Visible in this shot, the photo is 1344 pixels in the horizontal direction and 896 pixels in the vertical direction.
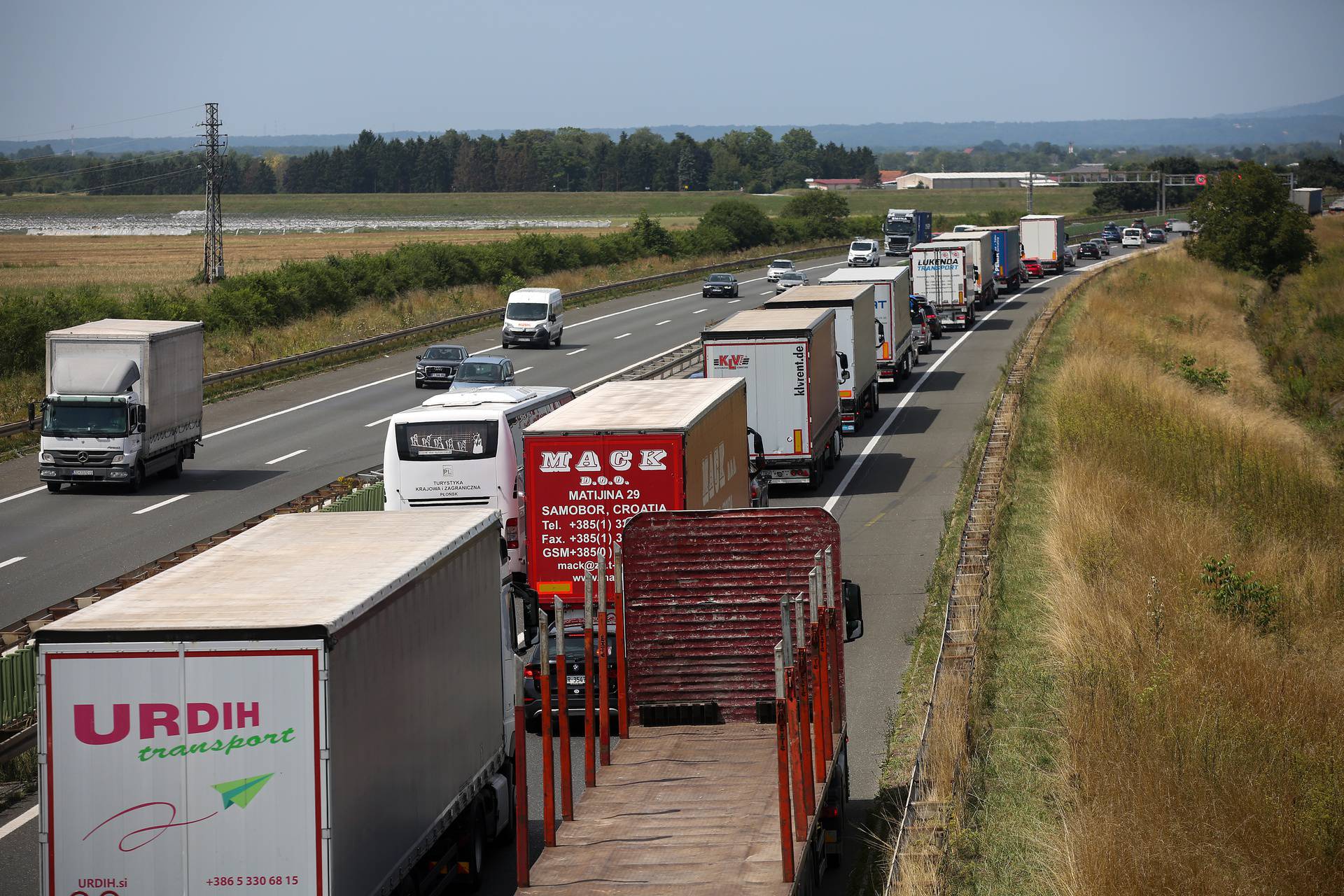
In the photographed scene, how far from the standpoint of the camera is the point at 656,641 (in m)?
11.9

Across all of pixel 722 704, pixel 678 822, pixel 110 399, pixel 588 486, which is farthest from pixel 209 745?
pixel 110 399

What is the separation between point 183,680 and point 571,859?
2714 mm

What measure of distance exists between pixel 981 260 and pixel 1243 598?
176 ft

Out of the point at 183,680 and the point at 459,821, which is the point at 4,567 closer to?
the point at 459,821

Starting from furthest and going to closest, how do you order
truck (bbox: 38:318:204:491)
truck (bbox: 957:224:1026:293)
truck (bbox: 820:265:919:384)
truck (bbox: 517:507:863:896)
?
truck (bbox: 957:224:1026:293) < truck (bbox: 820:265:919:384) < truck (bbox: 38:318:204:491) < truck (bbox: 517:507:863:896)

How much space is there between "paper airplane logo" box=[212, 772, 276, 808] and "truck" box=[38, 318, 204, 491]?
24461 millimetres

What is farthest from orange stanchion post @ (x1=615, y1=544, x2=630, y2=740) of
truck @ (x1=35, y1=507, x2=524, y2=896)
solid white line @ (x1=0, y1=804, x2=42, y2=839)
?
solid white line @ (x1=0, y1=804, x2=42, y2=839)

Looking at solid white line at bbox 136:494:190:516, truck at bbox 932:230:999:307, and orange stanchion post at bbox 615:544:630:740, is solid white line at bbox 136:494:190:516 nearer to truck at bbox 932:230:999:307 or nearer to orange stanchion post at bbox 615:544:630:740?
orange stanchion post at bbox 615:544:630:740

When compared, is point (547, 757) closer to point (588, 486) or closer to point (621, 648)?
point (621, 648)

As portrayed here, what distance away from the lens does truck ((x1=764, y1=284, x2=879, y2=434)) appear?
119 ft

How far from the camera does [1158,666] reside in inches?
600

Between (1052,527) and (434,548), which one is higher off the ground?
(434,548)

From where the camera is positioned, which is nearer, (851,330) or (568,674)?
(568,674)

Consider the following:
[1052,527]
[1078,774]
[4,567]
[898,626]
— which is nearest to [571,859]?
[1078,774]
